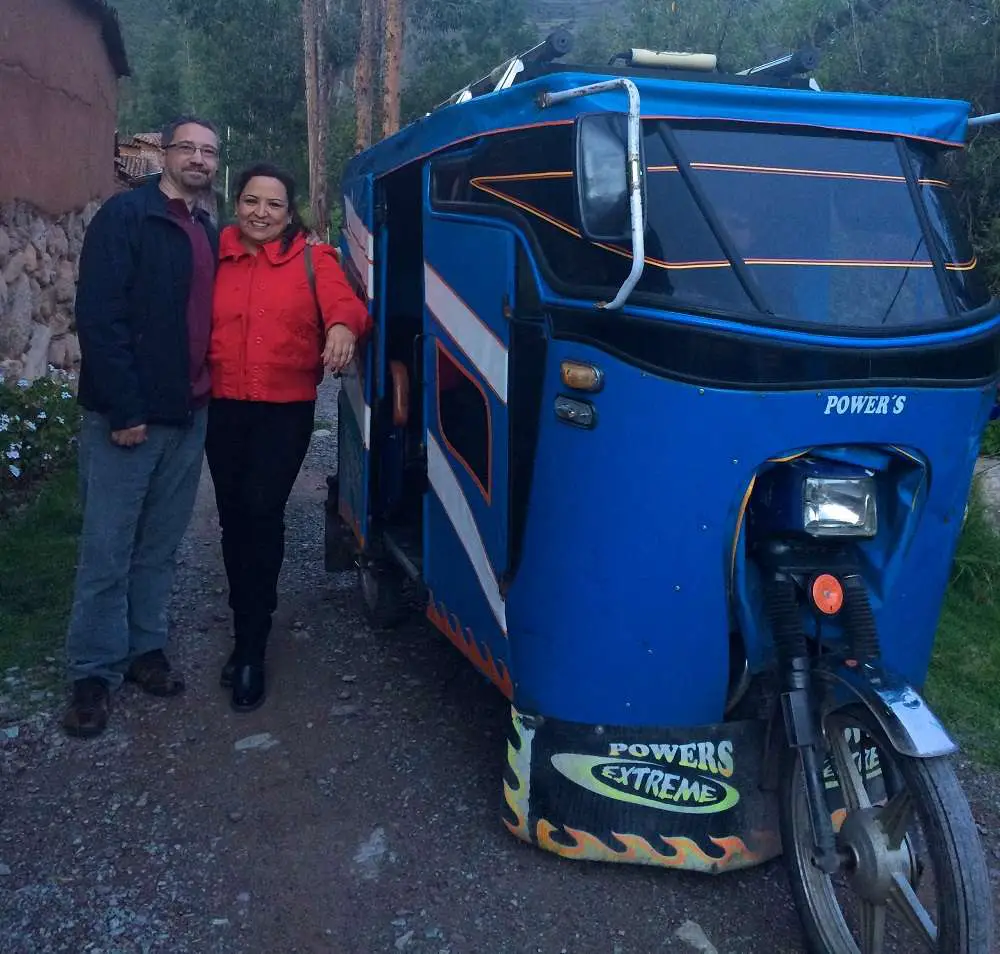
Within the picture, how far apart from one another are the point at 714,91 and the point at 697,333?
0.70 meters

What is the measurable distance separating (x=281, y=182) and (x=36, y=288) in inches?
222

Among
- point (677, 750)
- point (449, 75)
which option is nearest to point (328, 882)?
point (677, 750)

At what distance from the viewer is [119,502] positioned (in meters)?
3.92

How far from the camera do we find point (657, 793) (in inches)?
120

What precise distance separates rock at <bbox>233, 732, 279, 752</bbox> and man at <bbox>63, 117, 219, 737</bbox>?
505 millimetres

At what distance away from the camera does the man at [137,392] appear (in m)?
3.66

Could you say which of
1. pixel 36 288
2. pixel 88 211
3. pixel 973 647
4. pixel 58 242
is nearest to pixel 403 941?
pixel 973 647

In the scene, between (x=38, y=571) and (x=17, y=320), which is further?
(x=17, y=320)

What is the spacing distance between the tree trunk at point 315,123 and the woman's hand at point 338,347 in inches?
679

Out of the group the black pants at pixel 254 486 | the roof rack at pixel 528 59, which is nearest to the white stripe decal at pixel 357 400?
the black pants at pixel 254 486

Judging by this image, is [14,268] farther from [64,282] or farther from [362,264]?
[362,264]

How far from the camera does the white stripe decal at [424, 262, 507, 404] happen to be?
10.4 ft

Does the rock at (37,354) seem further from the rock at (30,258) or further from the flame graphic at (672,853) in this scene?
the flame graphic at (672,853)

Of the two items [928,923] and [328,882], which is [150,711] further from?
[928,923]
